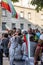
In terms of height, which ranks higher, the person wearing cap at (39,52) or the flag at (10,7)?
the person wearing cap at (39,52)

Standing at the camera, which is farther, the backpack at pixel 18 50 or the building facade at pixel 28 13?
the building facade at pixel 28 13

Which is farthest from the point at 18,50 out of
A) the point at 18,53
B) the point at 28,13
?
the point at 28,13

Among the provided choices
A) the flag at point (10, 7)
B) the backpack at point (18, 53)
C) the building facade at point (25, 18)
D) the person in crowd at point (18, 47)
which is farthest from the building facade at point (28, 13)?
the backpack at point (18, 53)

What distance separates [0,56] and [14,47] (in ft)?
3.79

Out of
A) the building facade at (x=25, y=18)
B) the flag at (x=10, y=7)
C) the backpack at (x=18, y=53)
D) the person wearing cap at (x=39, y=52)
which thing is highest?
the person wearing cap at (x=39, y=52)

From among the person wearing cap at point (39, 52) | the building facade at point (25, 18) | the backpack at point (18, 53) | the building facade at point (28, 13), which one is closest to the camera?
the person wearing cap at point (39, 52)

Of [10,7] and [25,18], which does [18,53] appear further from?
[25,18]

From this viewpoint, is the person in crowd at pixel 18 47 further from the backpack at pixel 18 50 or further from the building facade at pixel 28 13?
the building facade at pixel 28 13

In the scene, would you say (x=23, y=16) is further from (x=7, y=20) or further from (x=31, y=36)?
(x=31, y=36)

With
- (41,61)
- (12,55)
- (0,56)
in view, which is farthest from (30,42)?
(12,55)

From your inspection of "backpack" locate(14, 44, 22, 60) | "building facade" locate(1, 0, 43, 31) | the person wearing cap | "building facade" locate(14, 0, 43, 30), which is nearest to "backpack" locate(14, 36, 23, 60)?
"backpack" locate(14, 44, 22, 60)

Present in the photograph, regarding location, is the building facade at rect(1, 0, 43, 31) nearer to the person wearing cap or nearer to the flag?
the flag

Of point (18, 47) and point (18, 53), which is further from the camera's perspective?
point (18, 47)

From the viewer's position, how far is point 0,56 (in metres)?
11.3
